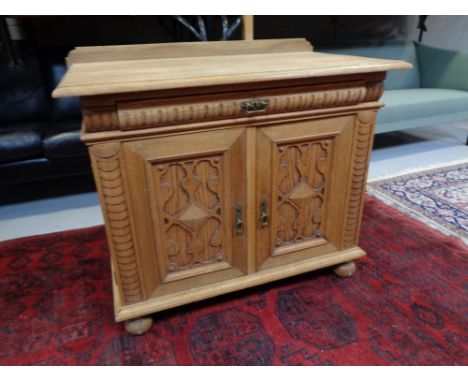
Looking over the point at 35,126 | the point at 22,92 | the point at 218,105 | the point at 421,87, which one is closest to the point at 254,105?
the point at 218,105

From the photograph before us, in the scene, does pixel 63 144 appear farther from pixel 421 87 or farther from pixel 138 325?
pixel 421 87

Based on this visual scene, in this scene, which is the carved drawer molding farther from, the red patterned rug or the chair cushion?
the chair cushion

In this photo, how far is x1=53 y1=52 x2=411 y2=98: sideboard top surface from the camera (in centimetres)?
77

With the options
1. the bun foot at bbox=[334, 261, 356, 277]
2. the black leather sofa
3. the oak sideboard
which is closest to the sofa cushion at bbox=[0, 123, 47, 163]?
the black leather sofa

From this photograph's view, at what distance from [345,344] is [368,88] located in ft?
2.39

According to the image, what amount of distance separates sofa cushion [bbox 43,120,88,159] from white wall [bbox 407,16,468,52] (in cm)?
283

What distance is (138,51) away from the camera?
127cm

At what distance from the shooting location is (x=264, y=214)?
1074 mm

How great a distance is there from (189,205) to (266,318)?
0.45 meters

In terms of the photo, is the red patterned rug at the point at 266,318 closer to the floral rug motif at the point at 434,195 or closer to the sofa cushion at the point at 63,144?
the floral rug motif at the point at 434,195

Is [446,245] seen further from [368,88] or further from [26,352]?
[26,352]

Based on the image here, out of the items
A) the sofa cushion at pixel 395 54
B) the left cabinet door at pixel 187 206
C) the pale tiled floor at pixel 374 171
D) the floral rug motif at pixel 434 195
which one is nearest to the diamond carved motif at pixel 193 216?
the left cabinet door at pixel 187 206

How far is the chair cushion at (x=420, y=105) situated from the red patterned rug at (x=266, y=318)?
1.00 meters

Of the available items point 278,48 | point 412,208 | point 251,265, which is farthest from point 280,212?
point 412,208
